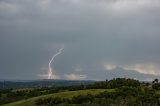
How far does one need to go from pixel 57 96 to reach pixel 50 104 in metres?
14.0

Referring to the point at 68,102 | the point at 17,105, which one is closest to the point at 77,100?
the point at 68,102

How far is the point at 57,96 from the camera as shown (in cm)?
17600

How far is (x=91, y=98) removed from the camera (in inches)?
6388

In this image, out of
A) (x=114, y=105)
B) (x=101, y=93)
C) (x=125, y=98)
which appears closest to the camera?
Result: (x=114, y=105)

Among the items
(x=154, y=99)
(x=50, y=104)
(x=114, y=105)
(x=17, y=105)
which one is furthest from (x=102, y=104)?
(x=17, y=105)

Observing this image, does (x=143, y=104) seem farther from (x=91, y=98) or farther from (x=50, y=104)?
(x=50, y=104)

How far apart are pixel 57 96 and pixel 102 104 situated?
38998mm

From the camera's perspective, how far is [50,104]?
16225 centimetres

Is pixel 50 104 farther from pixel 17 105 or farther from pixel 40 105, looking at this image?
pixel 17 105

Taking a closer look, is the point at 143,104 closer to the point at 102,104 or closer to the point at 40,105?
the point at 102,104

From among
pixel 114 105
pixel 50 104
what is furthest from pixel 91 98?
pixel 114 105

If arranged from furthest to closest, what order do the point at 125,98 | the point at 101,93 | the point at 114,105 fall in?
the point at 101,93 < the point at 125,98 < the point at 114,105

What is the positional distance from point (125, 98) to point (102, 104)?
772 inches

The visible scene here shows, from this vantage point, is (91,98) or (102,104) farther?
(91,98)
